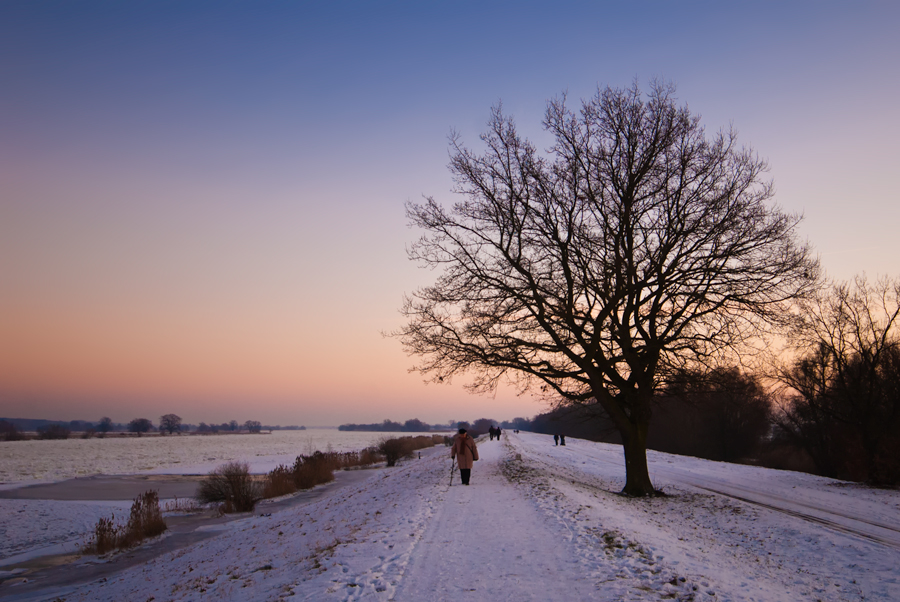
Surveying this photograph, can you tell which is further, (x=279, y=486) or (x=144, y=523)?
(x=279, y=486)

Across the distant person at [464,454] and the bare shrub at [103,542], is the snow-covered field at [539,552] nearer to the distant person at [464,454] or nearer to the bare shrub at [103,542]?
the distant person at [464,454]

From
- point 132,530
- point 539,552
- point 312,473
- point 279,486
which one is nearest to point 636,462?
point 539,552

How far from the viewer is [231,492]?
2262 centimetres

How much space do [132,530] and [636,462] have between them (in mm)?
16424

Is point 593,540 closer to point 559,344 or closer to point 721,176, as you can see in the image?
point 559,344

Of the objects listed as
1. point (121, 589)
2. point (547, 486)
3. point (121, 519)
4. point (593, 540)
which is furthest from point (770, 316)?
point (121, 519)

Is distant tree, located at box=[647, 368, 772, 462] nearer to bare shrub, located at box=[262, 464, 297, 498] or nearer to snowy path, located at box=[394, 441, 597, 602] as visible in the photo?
bare shrub, located at box=[262, 464, 297, 498]

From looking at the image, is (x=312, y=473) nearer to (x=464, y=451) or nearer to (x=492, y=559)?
(x=464, y=451)

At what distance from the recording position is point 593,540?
834cm

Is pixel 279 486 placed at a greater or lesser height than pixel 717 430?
A: lesser

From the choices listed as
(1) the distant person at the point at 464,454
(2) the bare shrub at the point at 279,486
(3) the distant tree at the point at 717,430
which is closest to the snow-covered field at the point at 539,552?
(1) the distant person at the point at 464,454

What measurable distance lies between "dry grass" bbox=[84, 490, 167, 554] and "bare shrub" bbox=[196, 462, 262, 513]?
344 centimetres

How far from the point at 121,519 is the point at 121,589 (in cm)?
1120

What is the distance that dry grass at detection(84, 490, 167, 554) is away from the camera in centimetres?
1577
